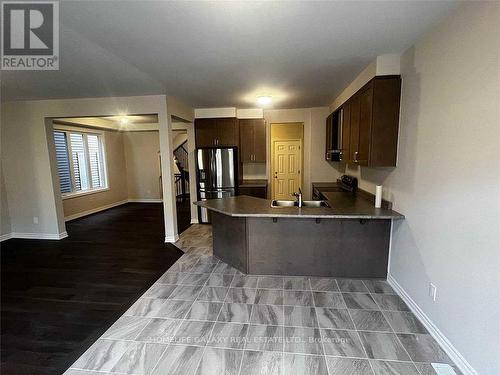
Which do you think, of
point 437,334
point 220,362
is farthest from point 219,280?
point 437,334

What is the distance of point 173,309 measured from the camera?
94.2 inches

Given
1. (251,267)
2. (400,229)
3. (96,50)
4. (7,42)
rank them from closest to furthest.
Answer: (7,42)
(96,50)
(400,229)
(251,267)

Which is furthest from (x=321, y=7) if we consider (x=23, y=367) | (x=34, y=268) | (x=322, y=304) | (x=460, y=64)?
(x=34, y=268)

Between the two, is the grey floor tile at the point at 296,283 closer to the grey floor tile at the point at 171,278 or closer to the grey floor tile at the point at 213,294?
the grey floor tile at the point at 213,294

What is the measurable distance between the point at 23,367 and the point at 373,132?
146 inches

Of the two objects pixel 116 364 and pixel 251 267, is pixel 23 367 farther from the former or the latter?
pixel 251 267

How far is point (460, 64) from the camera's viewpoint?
170cm

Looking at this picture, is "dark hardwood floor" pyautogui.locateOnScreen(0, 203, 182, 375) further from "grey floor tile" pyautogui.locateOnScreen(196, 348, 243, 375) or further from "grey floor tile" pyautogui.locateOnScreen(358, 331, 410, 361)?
"grey floor tile" pyautogui.locateOnScreen(358, 331, 410, 361)

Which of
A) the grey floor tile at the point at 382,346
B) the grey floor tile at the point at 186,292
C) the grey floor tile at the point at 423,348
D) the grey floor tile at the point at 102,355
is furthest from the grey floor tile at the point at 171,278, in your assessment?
the grey floor tile at the point at 423,348

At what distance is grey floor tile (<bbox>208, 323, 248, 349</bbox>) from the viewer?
6.31ft

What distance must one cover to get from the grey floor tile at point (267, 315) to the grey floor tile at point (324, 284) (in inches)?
23.7

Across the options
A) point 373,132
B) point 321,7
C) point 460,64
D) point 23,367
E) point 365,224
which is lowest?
point 23,367

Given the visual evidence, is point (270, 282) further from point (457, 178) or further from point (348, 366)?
point (457, 178)
